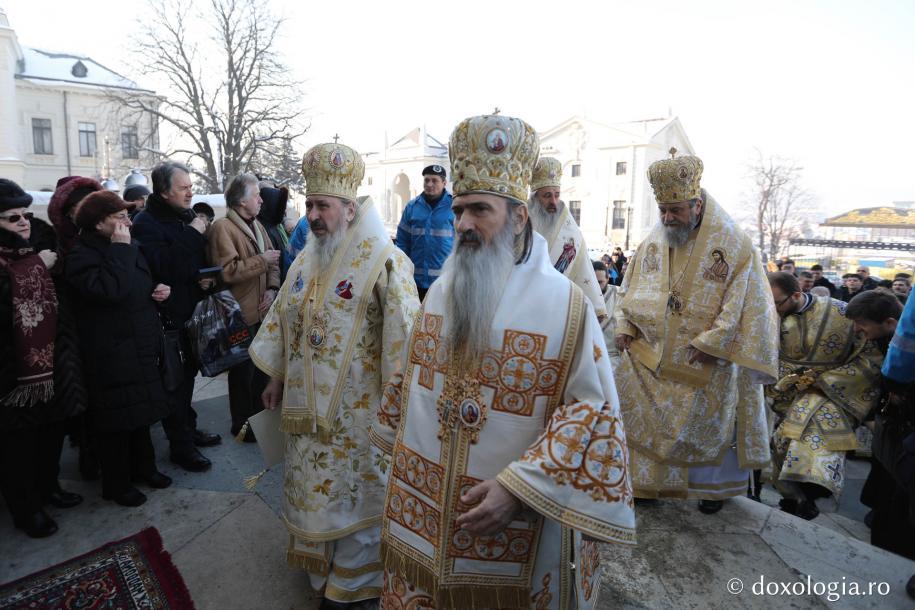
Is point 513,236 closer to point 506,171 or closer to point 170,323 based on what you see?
point 506,171

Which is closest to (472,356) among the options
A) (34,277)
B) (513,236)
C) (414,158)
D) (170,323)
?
(513,236)

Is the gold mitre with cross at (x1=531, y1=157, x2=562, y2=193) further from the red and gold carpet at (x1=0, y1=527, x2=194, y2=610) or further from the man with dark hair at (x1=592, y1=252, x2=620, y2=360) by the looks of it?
the red and gold carpet at (x1=0, y1=527, x2=194, y2=610)

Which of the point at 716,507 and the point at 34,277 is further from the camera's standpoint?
the point at 716,507

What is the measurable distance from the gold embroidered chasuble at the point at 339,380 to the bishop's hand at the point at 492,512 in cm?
122

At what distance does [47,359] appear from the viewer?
121 inches

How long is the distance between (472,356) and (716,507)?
2889 millimetres

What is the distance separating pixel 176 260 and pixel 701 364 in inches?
147

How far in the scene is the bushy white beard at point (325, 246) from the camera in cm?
278

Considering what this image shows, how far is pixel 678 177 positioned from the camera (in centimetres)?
357

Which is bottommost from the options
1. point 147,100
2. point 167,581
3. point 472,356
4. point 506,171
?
point 167,581

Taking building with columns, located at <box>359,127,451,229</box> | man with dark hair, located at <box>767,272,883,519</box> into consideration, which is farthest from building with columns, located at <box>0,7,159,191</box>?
man with dark hair, located at <box>767,272,883,519</box>

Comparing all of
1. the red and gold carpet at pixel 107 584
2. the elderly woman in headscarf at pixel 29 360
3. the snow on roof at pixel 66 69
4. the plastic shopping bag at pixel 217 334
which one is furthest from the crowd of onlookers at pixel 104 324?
the snow on roof at pixel 66 69

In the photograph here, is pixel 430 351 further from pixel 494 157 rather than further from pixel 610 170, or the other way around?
pixel 610 170

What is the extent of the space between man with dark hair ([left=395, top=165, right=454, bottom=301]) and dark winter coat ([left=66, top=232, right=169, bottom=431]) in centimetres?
259
